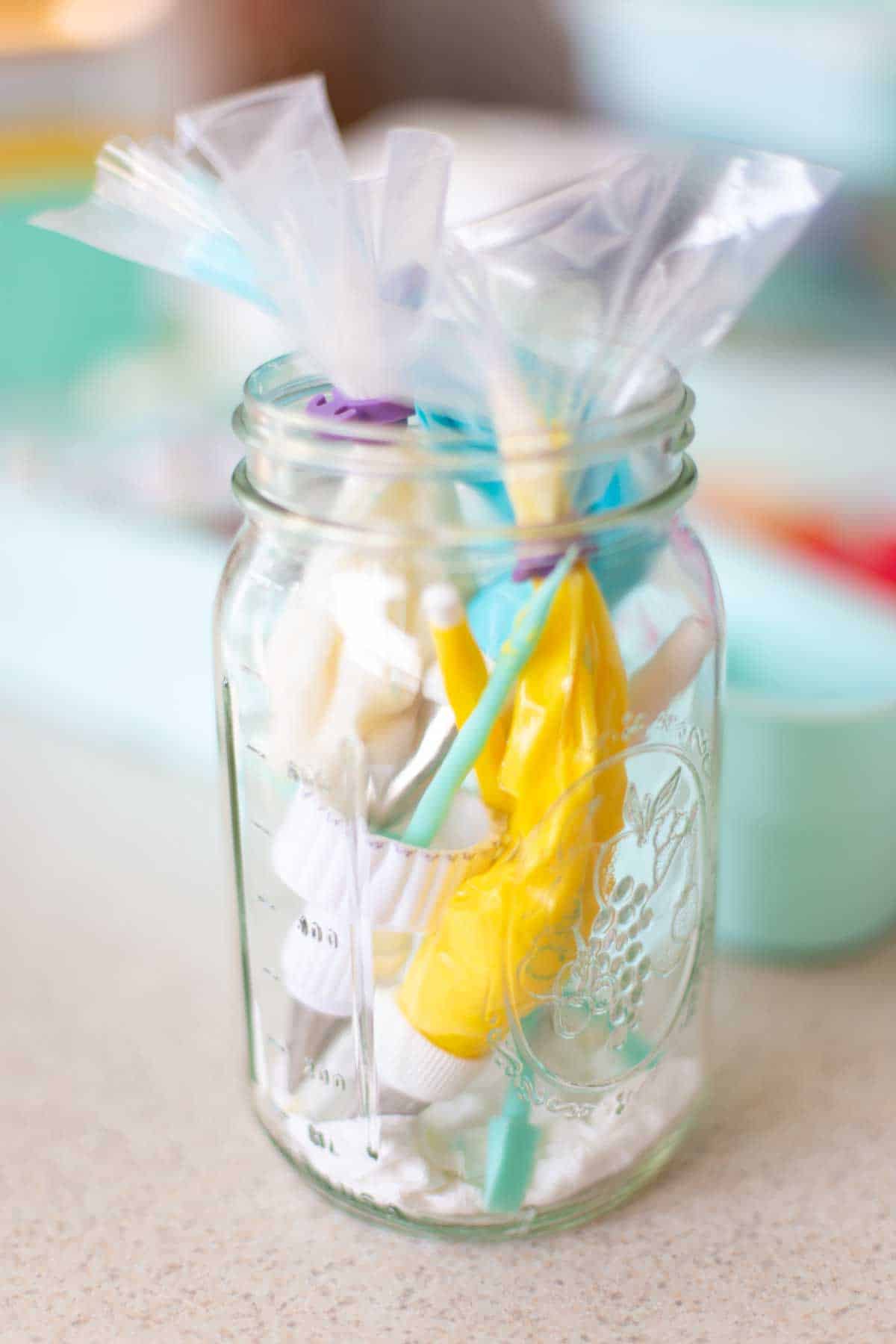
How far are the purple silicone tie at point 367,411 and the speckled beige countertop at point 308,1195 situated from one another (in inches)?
10.2

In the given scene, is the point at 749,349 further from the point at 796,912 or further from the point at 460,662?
the point at 460,662

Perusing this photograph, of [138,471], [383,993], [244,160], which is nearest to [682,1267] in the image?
[383,993]

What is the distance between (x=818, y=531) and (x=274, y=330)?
0.35 metres

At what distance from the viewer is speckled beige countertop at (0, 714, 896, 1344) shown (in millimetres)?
437

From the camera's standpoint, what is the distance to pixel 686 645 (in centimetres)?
45

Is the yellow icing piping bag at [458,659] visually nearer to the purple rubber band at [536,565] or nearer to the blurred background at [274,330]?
the purple rubber band at [536,565]

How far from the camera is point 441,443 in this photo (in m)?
0.40

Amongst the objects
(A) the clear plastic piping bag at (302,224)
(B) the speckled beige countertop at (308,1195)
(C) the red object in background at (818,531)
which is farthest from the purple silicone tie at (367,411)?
(C) the red object in background at (818,531)

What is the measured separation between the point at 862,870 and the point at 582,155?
618mm

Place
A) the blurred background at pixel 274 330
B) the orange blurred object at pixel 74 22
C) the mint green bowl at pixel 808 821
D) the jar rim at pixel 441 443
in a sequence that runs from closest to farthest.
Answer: the jar rim at pixel 441 443
the mint green bowl at pixel 808 821
the blurred background at pixel 274 330
the orange blurred object at pixel 74 22

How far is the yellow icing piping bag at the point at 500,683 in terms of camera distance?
0.41 m

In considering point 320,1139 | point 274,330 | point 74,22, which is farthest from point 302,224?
point 74,22

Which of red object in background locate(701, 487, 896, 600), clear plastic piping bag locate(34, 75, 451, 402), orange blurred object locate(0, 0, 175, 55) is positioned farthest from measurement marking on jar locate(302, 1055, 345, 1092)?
orange blurred object locate(0, 0, 175, 55)

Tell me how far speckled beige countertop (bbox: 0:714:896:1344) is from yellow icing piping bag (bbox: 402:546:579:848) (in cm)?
16
